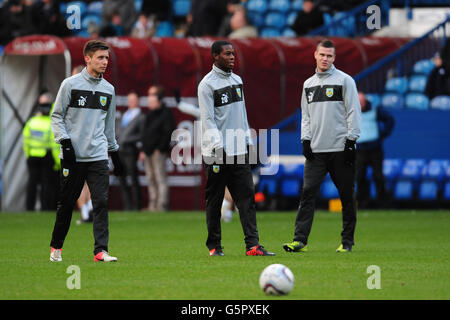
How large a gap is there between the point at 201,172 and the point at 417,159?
187 inches

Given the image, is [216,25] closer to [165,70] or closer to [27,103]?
[165,70]

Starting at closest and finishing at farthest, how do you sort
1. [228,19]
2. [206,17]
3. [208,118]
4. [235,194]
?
[208,118], [235,194], [228,19], [206,17]

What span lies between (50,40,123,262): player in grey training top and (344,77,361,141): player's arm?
2.92 meters

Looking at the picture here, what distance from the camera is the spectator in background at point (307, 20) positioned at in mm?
28031

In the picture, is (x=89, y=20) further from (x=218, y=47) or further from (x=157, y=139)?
(x=218, y=47)

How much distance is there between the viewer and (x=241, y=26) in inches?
1049

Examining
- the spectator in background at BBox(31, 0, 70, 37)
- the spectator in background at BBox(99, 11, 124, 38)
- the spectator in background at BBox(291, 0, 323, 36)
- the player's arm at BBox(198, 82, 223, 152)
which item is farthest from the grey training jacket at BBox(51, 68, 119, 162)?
the spectator in background at BBox(291, 0, 323, 36)

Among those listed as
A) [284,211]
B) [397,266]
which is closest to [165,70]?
[284,211]

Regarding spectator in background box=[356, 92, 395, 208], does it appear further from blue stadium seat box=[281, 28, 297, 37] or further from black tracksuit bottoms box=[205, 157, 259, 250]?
black tracksuit bottoms box=[205, 157, 259, 250]

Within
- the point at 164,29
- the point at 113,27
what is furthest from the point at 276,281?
the point at 164,29

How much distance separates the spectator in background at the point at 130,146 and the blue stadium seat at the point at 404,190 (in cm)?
557

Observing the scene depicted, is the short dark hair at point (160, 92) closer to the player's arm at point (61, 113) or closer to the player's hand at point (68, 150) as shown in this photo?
the player's arm at point (61, 113)

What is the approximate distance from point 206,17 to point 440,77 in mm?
6359

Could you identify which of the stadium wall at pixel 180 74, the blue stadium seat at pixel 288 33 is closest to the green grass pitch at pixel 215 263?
the stadium wall at pixel 180 74
